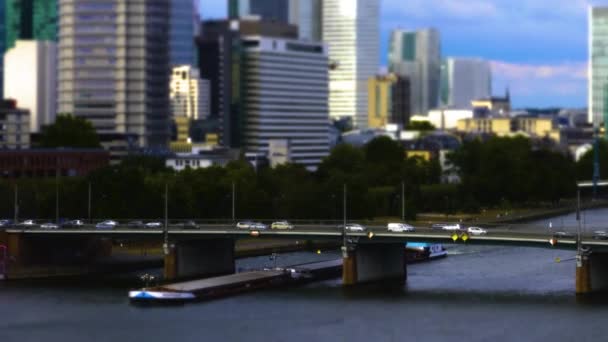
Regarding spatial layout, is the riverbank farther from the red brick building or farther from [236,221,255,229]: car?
[236,221,255,229]: car

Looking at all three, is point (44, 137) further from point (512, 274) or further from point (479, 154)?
point (512, 274)

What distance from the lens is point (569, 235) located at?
75.9 m

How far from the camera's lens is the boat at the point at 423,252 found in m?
96.2

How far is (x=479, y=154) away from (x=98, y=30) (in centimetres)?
4556

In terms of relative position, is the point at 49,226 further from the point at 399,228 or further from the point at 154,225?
the point at 399,228

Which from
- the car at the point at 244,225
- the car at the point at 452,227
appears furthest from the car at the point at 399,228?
the car at the point at 244,225

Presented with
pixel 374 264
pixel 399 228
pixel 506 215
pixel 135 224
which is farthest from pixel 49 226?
pixel 506 215

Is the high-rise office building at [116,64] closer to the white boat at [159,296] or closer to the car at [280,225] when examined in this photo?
the car at [280,225]

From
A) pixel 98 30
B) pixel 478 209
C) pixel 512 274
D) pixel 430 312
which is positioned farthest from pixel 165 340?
pixel 98 30

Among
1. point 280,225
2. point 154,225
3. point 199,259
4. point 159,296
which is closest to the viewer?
point 159,296

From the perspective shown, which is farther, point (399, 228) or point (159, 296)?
point (399, 228)

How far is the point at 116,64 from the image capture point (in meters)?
171

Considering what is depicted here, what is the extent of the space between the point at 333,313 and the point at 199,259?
1791 centimetres

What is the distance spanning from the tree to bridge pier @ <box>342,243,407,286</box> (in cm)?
8629
